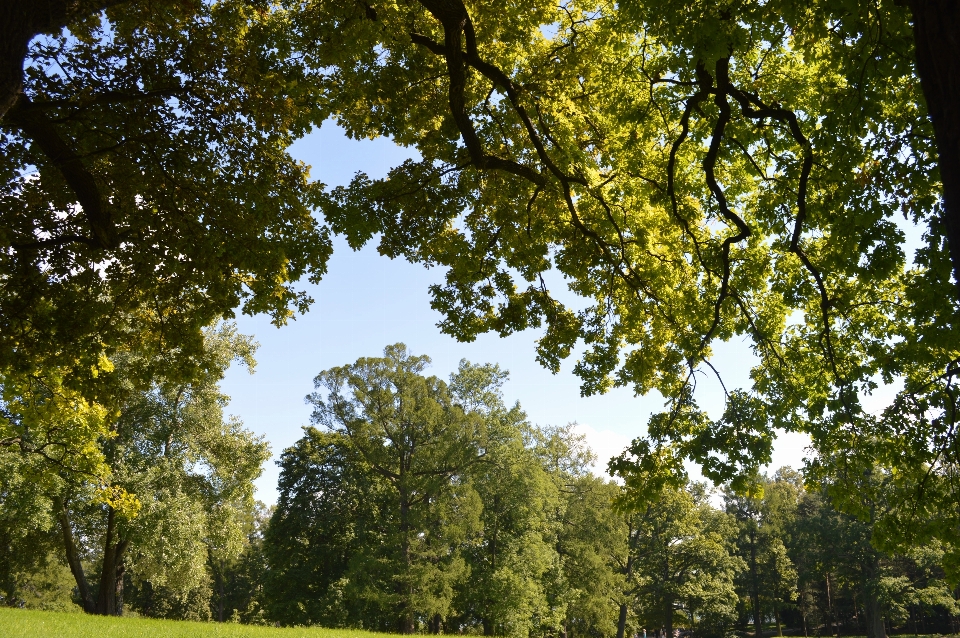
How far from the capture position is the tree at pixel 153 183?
8133 mm

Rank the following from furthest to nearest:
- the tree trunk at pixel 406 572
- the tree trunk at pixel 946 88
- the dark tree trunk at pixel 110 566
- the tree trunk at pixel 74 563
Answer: the tree trunk at pixel 406 572 → the tree trunk at pixel 74 563 → the dark tree trunk at pixel 110 566 → the tree trunk at pixel 946 88

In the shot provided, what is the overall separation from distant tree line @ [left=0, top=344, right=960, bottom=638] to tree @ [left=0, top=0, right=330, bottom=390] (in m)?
13.4

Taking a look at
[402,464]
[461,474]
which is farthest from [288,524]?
[461,474]

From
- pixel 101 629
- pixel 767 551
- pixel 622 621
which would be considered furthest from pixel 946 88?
pixel 767 551

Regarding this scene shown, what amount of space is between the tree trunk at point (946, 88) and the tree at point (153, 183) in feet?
24.0

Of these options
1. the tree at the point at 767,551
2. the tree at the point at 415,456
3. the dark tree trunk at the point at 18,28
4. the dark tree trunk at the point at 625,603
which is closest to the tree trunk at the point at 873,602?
the tree at the point at 767,551

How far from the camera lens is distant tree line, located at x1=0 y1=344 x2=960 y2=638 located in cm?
2408

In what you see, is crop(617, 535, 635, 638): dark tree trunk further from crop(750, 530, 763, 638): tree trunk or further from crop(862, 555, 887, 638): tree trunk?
crop(750, 530, 763, 638): tree trunk

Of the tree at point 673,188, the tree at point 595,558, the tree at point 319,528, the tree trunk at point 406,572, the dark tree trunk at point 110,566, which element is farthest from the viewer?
the tree at point 595,558

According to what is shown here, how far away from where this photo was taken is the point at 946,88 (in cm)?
277

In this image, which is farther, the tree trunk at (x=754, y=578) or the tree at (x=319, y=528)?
the tree trunk at (x=754, y=578)

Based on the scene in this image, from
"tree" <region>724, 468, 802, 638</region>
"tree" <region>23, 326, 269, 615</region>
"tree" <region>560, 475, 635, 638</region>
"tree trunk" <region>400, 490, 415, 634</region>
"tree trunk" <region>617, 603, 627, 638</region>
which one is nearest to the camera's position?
"tree" <region>23, 326, 269, 615</region>

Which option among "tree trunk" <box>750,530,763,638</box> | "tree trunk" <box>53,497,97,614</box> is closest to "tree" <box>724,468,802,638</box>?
"tree trunk" <box>750,530,763,638</box>

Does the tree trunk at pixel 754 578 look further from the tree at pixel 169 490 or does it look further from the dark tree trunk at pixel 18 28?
the dark tree trunk at pixel 18 28
